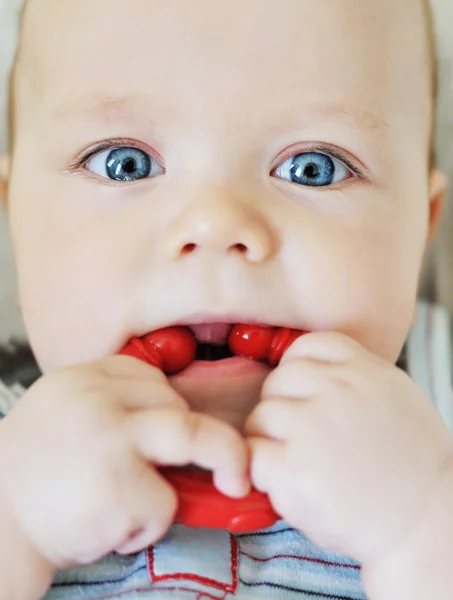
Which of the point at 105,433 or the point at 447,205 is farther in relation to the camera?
the point at 447,205

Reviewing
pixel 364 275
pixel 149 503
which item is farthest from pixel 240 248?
pixel 149 503

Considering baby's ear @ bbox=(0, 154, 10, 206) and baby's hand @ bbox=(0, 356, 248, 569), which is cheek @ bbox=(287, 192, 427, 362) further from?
baby's ear @ bbox=(0, 154, 10, 206)

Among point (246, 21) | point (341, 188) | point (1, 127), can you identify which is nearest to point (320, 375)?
point (341, 188)

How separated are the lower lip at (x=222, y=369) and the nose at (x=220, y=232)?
104 millimetres

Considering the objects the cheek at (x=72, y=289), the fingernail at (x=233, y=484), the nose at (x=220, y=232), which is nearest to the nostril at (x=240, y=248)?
the nose at (x=220, y=232)

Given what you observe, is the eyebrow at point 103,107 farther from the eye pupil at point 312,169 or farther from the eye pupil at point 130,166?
the eye pupil at point 312,169

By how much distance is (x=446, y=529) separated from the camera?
1.95ft

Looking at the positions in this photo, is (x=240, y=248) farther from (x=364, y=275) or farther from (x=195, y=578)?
(x=195, y=578)

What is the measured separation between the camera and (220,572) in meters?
0.69

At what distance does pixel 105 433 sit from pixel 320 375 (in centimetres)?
18

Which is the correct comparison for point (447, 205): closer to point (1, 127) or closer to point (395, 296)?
point (395, 296)

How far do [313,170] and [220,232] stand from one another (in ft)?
0.56

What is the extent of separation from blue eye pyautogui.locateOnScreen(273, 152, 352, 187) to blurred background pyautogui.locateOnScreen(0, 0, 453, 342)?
0.38 m

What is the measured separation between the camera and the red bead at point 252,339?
704 millimetres
